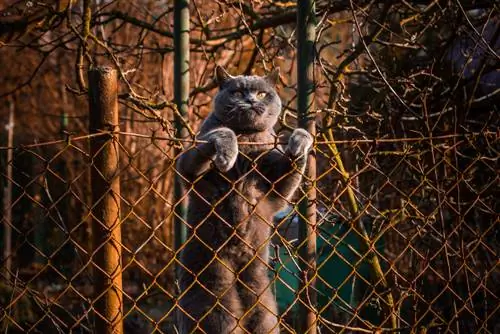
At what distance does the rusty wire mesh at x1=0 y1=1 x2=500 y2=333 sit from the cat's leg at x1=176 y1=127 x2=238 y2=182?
0.25 metres

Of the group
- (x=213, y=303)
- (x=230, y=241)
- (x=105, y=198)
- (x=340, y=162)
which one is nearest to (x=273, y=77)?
(x=340, y=162)

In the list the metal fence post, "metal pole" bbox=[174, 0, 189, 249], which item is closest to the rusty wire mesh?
the metal fence post

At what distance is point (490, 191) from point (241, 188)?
1740mm

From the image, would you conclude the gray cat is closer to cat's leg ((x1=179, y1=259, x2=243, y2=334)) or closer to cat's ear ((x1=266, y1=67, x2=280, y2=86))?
cat's leg ((x1=179, y1=259, x2=243, y2=334))

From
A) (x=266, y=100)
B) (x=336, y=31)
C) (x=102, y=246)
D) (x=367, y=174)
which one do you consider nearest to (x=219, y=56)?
(x=336, y=31)

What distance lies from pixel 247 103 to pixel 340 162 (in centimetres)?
60

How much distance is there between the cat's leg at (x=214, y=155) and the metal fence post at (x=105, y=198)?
534mm

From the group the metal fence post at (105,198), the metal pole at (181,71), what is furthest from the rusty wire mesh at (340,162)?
the metal pole at (181,71)

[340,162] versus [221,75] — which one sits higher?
[221,75]

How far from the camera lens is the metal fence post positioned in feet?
5.77

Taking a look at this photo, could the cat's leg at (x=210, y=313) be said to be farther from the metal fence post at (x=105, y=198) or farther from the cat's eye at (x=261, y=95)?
the cat's eye at (x=261, y=95)

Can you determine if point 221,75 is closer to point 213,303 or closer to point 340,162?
point 340,162

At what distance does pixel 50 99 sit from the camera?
8.85m

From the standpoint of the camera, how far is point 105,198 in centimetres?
177
